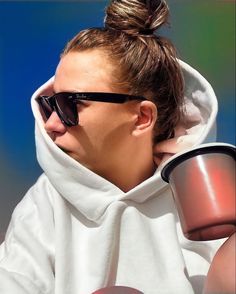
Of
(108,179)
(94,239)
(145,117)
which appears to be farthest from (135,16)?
(94,239)

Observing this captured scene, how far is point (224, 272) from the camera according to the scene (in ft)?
2.22

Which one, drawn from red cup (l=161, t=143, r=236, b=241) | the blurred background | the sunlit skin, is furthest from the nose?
the blurred background

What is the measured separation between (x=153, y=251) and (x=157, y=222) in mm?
54

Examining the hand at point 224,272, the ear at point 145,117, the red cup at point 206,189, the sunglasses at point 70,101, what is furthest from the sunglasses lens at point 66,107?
the hand at point 224,272

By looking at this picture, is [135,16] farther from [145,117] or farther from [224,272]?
[224,272]

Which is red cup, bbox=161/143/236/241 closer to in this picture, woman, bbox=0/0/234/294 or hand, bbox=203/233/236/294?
hand, bbox=203/233/236/294

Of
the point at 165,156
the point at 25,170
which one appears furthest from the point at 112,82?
the point at 25,170

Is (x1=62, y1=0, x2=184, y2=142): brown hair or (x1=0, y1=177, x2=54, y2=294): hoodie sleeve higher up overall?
(x1=62, y1=0, x2=184, y2=142): brown hair

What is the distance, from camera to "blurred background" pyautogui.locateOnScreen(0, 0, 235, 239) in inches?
50.0

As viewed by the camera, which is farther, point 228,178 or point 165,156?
point 165,156

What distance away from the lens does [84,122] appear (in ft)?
2.94

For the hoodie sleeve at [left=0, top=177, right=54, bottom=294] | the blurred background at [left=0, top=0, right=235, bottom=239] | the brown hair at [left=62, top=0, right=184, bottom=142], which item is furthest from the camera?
the blurred background at [left=0, top=0, right=235, bottom=239]

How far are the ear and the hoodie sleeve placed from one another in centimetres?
19

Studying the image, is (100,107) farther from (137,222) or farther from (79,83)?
(137,222)
